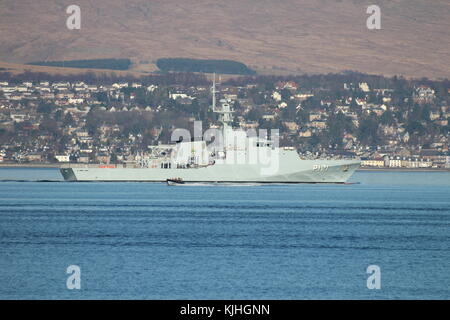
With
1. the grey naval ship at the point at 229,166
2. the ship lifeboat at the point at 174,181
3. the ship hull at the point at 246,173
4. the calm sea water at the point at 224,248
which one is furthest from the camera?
the ship lifeboat at the point at 174,181

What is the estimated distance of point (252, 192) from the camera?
84.6 meters

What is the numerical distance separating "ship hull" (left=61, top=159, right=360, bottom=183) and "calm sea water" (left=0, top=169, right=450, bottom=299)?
15.2m

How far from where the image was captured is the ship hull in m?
86.9

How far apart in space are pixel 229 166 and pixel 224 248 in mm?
46133

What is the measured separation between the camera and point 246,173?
88.7m

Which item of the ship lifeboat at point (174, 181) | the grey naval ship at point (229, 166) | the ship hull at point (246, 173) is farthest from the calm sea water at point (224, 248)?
the ship lifeboat at point (174, 181)

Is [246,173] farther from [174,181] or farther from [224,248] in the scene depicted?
[224,248]

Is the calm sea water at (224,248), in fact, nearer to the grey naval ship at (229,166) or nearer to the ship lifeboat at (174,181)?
the grey naval ship at (229,166)

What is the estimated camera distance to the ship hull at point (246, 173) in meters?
86.9

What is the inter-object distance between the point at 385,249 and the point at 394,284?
9140 millimetres

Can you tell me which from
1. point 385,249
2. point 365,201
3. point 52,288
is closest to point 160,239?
point 385,249

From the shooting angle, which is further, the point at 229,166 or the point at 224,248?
the point at 229,166

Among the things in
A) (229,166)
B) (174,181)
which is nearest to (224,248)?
(229,166)
